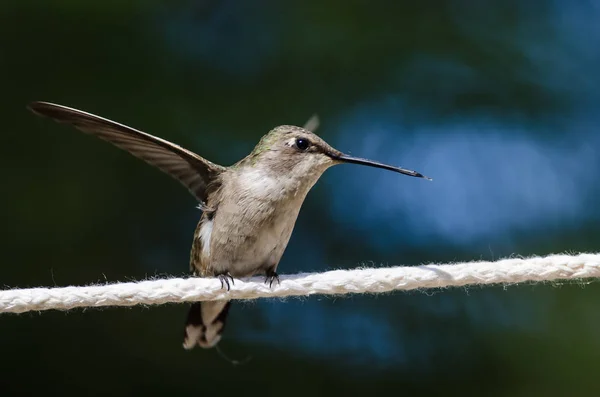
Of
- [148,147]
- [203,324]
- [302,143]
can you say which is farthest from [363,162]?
[203,324]

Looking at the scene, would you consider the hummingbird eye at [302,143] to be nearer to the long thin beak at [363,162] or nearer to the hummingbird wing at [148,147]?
the long thin beak at [363,162]

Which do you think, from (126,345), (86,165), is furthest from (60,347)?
(86,165)

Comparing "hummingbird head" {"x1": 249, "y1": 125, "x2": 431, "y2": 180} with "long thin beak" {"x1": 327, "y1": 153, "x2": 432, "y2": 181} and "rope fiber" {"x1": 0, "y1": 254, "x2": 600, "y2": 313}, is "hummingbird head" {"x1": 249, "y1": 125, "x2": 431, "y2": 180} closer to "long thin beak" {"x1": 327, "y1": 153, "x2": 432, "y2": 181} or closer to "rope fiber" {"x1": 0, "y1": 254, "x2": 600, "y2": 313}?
"long thin beak" {"x1": 327, "y1": 153, "x2": 432, "y2": 181}

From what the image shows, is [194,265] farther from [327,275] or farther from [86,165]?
[86,165]

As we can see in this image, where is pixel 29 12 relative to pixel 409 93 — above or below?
below

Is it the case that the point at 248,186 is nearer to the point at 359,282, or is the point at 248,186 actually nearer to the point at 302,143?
the point at 302,143

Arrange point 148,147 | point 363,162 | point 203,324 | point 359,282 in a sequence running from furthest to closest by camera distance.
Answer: point 203,324 → point 148,147 → point 363,162 → point 359,282
